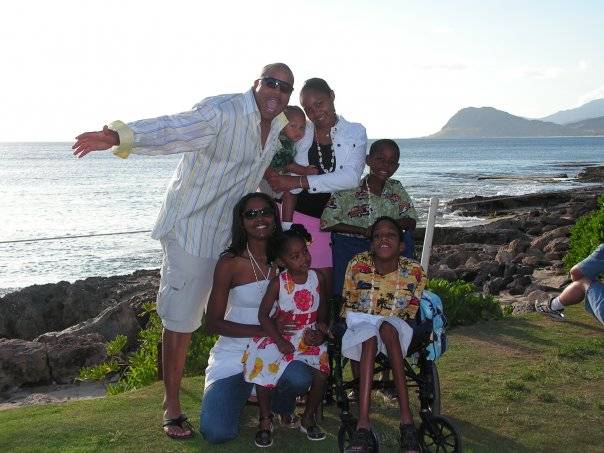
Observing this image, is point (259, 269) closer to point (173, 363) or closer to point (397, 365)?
point (173, 363)

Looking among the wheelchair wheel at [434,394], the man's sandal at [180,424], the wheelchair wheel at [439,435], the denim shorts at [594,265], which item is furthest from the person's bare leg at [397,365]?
the denim shorts at [594,265]

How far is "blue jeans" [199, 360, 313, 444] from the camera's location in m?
4.32

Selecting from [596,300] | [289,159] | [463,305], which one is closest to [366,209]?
[289,159]

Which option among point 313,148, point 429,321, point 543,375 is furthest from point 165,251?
point 543,375

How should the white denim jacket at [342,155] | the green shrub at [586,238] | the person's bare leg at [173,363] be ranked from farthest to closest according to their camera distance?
the green shrub at [586,238] → the white denim jacket at [342,155] → the person's bare leg at [173,363]

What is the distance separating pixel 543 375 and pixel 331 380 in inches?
70.4

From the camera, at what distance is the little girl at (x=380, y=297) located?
162 inches

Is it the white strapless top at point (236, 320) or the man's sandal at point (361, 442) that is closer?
the man's sandal at point (361, 442)

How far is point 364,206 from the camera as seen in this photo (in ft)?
16.5

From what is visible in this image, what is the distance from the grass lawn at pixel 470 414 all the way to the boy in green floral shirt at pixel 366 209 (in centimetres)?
102

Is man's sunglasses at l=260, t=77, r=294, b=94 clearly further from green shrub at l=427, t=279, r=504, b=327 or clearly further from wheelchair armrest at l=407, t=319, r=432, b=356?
green shrub at l=427, t=279, r=504, b=327

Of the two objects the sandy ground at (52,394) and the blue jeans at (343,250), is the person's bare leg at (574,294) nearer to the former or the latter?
the blue jeans at (343,250)

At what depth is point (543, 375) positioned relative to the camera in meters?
5.61

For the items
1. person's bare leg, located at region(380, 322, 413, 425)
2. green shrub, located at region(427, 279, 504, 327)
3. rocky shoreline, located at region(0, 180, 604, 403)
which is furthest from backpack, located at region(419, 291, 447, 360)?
rocky shoreline, located at region(0, 180, 604, 403)
